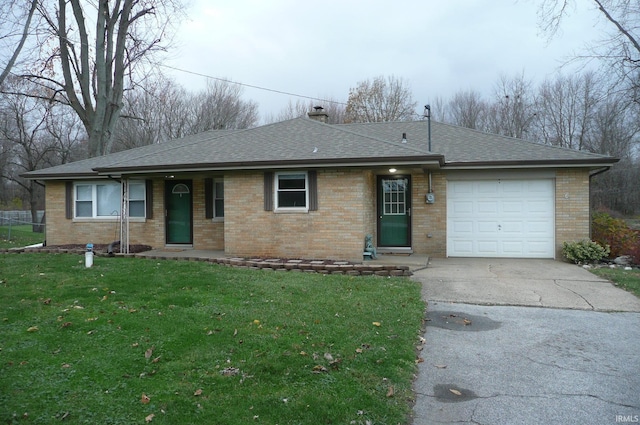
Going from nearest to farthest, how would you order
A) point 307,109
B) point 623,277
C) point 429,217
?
point 623,277, point 429,217, point 307,109

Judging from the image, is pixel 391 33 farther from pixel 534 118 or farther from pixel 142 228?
pixel 534 118

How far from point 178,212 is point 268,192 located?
3.83 meters

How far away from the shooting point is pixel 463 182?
12844 mm

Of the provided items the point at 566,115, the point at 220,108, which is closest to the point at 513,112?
the point at 566,115

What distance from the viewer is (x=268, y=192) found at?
37.9 ft

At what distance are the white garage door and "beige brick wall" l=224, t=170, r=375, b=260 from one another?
8.94 ft

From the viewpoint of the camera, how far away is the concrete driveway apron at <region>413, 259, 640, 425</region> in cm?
389

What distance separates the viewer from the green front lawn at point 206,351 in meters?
3.67

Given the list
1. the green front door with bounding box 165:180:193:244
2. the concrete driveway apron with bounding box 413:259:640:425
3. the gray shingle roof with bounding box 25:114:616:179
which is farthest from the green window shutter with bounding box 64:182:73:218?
the concrete driveway apron with bounding box 413:259:640:425

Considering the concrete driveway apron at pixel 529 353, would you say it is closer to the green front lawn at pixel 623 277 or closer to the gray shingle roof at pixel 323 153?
the green front lawn at pixel 623 277

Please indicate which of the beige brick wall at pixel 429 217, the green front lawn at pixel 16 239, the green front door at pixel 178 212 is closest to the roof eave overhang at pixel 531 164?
the beige brick wall at pixel 429 217

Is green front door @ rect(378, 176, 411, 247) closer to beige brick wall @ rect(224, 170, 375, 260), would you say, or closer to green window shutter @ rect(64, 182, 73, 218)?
beige brick wall @ rect(224, 170, 375, 260)

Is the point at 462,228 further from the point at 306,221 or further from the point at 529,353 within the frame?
the point at 529,353

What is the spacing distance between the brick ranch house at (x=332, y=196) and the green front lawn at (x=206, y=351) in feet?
10.8
